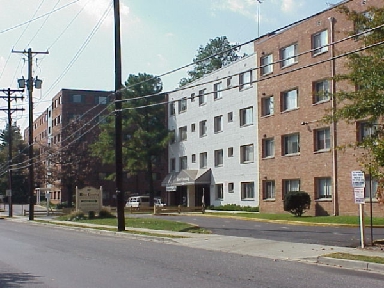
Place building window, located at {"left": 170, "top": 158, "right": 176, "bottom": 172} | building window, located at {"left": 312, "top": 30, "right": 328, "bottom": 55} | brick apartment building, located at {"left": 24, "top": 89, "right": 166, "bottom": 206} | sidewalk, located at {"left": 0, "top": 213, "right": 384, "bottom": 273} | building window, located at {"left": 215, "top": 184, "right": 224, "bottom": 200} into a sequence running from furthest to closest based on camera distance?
brick apartment building, located at {"left": 24, "top": 89, "right": 166, "bottom": 206}, building window, located at {"left": 170, "top": 158, "right": 176, "bottom": 172}, building window, located at {"left": 215, "top": 184, "right": 224, "bottom": 200}, building window, located at {"left": 312, "top": 30, "right": 328, "bottom": 55}, sidewalk, located at {"left": 0, "top": 213, "right": 384, "bottom": 273}

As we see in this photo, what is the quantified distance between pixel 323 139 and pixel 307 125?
1.58m

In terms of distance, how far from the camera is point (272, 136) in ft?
140

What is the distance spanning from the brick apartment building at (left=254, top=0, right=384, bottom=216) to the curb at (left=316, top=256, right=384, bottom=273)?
704 inches

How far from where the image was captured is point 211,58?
82375 millimetres

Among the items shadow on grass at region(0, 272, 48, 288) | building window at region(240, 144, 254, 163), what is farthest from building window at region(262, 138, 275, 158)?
shadow on grass at region(0, 272, 48, 288)

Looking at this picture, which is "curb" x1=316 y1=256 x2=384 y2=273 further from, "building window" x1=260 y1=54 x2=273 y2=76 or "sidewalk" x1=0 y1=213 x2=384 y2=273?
"building window" x1=260 y1=54 x2=273 y2=76

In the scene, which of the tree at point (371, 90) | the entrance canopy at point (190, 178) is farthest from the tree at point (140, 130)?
the tree at point (371, 90)

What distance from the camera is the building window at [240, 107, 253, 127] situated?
157 ft

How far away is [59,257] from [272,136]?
2767cm

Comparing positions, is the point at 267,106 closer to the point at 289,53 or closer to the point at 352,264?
the point at 289,53

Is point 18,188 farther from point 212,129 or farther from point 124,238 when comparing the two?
point 124,238

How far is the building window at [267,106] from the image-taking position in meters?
43.2

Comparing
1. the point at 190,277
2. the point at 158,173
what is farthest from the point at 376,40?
the point at 158,173

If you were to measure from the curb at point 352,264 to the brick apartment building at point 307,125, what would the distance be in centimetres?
1788
